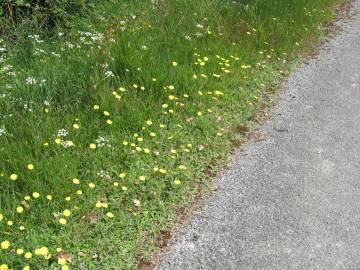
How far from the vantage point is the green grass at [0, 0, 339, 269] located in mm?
3451

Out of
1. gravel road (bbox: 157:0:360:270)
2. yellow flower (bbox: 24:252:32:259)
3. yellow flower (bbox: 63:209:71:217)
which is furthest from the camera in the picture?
gravel road (bbox: 157:0:360:270)

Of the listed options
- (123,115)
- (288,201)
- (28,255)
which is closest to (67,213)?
(28,255)

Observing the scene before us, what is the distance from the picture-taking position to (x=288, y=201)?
13.6 feet

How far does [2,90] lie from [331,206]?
3503 mm

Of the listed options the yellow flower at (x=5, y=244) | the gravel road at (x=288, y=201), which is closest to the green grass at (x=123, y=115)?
the yellow flower at (x=5, y=244)

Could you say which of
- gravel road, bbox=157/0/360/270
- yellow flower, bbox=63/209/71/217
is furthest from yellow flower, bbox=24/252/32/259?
gravel road, bbox=157/0/360/270

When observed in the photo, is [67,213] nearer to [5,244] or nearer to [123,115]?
[5,244]

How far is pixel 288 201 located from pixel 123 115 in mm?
1861

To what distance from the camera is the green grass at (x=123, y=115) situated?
3451 millimetres

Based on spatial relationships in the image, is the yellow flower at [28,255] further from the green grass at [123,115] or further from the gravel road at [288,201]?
the gravel road at [288,201]

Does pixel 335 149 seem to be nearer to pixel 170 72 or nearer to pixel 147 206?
pixel 170 72

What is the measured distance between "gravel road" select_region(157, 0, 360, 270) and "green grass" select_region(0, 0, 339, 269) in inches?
8.9

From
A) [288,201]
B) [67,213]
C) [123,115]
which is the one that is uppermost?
[123,115]

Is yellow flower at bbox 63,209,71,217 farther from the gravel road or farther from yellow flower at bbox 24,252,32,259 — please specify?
the gravel road
